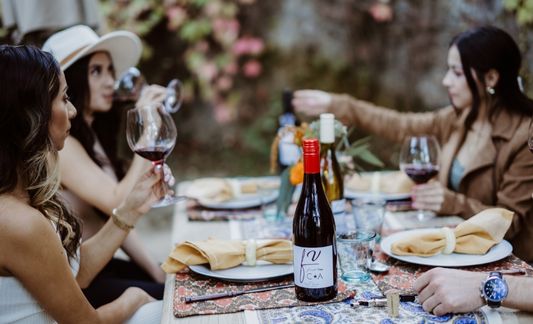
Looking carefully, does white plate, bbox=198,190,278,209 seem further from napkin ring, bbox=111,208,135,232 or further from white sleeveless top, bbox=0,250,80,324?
white sleeveless top, bbox=0,250,80,324

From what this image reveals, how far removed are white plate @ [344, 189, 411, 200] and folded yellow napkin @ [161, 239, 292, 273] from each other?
0.76m

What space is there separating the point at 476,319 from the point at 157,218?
356 centimetres

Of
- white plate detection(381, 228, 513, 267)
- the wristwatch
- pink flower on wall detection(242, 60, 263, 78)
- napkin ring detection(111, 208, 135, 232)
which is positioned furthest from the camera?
pink flower on wall detection(242, 60, 263, 78)

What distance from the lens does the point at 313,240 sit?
54.4 inches

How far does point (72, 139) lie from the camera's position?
2.16m

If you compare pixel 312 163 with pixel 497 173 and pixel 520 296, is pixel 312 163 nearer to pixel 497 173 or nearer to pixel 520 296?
pixel 520 296

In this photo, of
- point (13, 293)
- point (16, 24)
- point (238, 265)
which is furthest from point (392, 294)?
point (16, 24)

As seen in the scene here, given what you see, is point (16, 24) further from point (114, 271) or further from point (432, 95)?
point (432, 95)

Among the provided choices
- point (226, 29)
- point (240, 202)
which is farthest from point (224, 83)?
point (240, 202)

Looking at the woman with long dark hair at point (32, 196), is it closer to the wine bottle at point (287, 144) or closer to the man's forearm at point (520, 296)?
the wine bottle at point (287, 144)

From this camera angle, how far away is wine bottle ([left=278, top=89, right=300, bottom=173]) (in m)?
2.04

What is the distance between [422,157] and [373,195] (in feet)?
0.98

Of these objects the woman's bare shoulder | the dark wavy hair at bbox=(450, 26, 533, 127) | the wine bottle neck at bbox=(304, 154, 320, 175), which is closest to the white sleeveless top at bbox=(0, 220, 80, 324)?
the woman's bare shoulder

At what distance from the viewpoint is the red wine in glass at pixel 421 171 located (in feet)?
6.58
